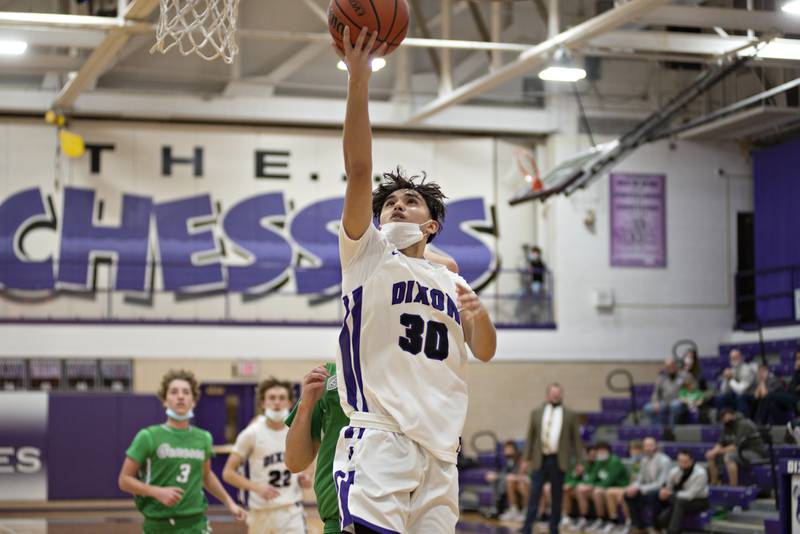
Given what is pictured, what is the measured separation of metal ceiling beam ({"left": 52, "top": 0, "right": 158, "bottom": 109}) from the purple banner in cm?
1010

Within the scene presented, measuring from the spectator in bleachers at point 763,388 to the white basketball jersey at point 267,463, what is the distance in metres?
8.35

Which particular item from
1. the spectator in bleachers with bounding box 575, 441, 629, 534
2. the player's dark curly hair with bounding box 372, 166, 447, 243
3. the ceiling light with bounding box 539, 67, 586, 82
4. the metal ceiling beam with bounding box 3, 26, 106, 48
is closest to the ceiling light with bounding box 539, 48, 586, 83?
the ceiling light with bounding box 539, 67, 586, 82

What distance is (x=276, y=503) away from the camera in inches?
319

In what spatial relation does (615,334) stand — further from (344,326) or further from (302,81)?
(344,326)

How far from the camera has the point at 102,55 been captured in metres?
18.6

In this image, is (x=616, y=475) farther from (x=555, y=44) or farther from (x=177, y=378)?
(x=177, y=378)

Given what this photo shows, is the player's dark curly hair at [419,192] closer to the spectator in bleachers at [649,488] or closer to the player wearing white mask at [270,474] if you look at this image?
the player wearing white mask at [270,474]

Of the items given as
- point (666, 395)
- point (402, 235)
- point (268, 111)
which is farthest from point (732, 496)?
point (402, 235)

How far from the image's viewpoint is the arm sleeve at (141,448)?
7.68 meters

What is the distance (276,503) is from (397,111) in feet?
52.2

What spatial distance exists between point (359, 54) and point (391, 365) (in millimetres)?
1010

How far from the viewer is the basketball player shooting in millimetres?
3834

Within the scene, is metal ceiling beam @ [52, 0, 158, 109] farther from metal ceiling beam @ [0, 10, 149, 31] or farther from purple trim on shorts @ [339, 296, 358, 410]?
purple trim on shorts @ [339, 296, 358, 410]

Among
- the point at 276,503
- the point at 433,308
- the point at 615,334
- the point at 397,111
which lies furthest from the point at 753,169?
the point at 433,308
